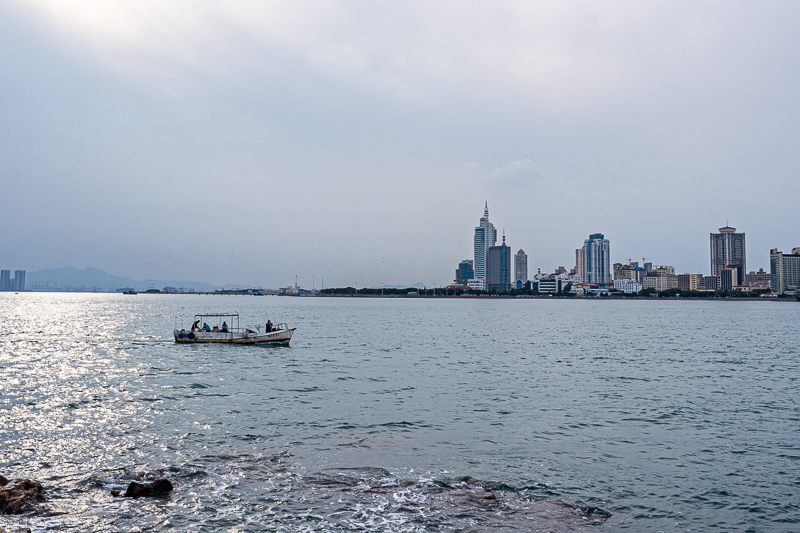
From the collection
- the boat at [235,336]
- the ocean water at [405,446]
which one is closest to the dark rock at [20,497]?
the ocean water at [405,446]

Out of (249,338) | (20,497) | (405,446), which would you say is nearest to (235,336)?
(249,338)

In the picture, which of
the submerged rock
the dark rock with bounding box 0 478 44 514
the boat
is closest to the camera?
the dark rock with bounding box 0 478 44 514

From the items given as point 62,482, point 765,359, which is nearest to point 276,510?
point 62,482

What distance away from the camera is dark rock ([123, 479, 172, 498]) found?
601 inches

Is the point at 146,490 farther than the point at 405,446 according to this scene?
No

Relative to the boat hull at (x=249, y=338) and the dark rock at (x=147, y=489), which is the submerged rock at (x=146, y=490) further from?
the boat hull at (x=249, y=338)

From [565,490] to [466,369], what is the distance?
26725mm

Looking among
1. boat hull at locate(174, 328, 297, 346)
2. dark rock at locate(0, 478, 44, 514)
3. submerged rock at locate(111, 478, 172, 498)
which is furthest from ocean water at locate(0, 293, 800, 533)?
boat hull at locate(174, 328, 297, 346)

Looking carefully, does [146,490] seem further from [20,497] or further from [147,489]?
[20,497]

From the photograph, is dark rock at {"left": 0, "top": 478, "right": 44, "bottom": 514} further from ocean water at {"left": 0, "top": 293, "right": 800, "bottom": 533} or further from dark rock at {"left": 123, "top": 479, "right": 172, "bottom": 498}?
dark rock at {"left": 123, "top": 479, "right": 172, "bottom": 498}

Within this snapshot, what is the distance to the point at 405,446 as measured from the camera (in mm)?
20875

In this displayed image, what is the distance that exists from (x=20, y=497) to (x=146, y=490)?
3.02 meters

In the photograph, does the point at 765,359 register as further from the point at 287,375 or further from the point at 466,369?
the point at 287,375

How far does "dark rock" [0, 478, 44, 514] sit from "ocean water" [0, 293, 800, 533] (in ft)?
1.39
